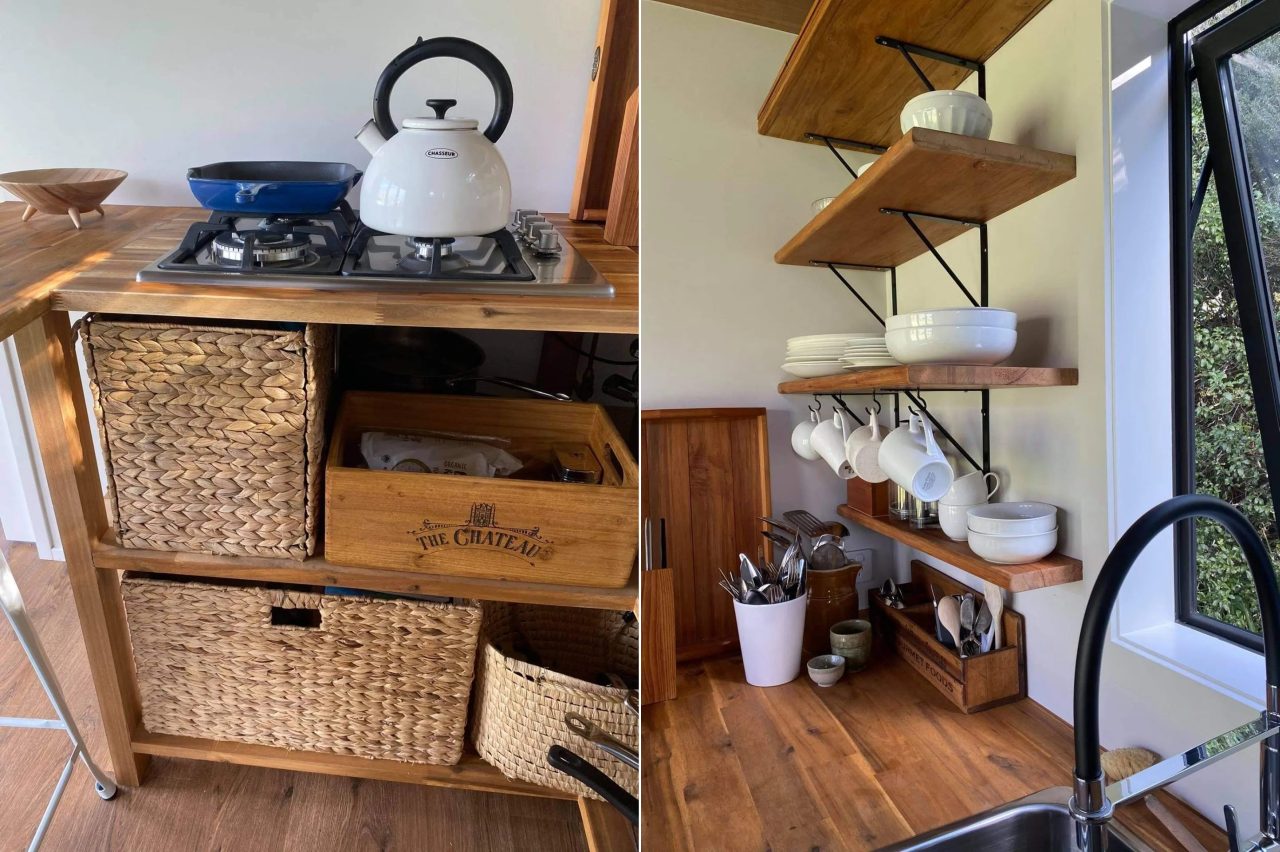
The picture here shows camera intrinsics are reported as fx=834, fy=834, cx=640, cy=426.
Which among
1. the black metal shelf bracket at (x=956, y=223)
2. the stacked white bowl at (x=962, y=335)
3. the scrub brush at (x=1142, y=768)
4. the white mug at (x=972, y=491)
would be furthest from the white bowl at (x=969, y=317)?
the scrub brush at (x=1142, y=768)

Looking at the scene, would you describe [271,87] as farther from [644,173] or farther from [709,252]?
[709,252]

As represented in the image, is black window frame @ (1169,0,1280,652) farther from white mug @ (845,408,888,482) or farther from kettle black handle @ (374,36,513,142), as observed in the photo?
kettle black handle @ (374,36,513,142)

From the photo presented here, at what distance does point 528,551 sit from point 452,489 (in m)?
0.13

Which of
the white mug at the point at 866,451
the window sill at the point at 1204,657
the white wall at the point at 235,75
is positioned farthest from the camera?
the white wall at the point at 235,75

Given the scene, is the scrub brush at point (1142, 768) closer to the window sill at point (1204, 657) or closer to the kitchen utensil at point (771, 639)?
the window sill at point (1204, 657)

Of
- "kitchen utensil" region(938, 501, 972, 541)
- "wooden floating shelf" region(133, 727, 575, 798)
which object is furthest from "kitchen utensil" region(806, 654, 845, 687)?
"wooden floating shelf" region(133, 727, 575, 798)

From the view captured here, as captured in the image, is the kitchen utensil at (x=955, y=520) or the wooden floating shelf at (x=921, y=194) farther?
the kitchen utensil at (x=955, y=520)

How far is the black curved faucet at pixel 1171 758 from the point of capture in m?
0.62

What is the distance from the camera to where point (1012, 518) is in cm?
100

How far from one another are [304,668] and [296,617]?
0.45 feet

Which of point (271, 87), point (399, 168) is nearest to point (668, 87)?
point (399, 168)

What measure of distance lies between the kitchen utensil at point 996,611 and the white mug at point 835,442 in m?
0.24

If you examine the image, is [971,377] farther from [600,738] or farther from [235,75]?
[235,75]

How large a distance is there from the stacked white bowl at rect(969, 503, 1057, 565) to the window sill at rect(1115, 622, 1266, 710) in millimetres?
145
